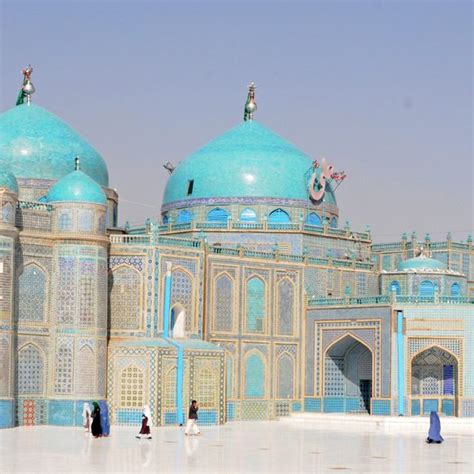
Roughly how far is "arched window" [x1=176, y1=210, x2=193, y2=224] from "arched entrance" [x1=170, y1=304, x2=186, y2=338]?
797 centimetres

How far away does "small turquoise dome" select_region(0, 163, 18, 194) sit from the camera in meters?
36.1

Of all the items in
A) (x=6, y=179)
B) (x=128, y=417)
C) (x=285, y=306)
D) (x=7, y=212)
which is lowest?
(x=128, y=417)

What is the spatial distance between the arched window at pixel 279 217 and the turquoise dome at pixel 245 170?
59 cm

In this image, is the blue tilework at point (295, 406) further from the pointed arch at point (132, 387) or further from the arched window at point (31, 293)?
the arched window at point (31, 293)

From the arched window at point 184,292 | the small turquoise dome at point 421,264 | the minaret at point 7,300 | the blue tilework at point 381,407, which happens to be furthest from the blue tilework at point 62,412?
the small turquoise dome at point 421,264

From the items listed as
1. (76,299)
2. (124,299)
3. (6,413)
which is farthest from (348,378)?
(6,413)

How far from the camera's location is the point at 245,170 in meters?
48.2

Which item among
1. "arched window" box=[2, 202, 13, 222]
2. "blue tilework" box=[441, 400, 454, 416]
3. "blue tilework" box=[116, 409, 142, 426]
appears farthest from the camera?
"blue tilework" box=[441, 400, 454, 416]

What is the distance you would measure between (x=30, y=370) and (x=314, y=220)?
1532 centimetres

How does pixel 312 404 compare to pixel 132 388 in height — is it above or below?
below

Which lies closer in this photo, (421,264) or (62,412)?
(62,412)

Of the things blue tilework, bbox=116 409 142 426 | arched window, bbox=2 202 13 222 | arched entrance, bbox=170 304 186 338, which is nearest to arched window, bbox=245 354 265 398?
arched entrance, bbox=170 304 186 338

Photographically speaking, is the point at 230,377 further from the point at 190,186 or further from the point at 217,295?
the point at 190,186

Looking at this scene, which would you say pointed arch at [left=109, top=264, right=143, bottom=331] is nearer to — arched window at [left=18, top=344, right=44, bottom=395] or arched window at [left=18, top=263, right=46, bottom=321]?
arched window at [left=18, top=263, right=46, bottom=321]
